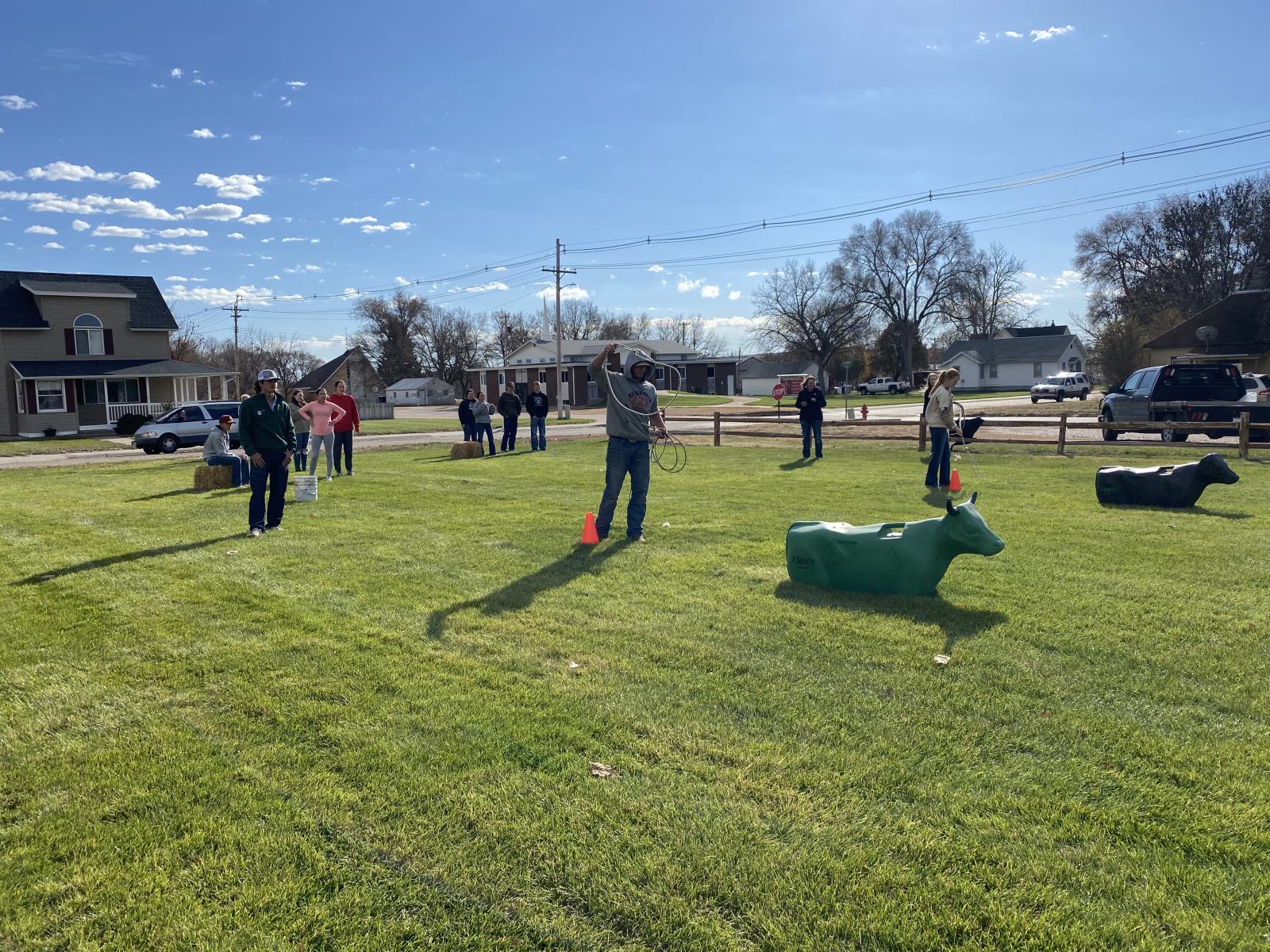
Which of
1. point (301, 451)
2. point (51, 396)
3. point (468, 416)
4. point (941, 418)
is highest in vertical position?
point (51, 396)

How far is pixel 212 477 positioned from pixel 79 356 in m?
32.1

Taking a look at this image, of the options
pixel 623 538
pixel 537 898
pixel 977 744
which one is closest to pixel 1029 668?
pixel 977 744

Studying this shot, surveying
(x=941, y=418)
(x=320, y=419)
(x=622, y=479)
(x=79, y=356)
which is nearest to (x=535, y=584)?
(x=622, y=479)

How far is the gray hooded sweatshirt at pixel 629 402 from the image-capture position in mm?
8234

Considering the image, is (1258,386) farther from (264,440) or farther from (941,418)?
(264,440)

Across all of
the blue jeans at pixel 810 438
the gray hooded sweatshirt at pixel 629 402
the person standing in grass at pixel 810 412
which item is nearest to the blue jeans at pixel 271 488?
the gray hooded sweatshirt at pixel 629 402

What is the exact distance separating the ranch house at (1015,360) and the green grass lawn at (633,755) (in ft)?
277

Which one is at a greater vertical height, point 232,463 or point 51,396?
point 51,396

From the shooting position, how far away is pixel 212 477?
13664 mm

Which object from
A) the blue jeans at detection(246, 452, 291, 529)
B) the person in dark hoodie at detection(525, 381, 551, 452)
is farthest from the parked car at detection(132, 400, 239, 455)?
the blue jeans at detection(246, 452, 291, 529)

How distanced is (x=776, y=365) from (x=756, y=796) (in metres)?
93.0

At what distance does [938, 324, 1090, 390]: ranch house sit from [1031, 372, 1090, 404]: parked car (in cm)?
2918

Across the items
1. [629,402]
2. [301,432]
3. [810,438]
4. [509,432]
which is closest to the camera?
[629,402]

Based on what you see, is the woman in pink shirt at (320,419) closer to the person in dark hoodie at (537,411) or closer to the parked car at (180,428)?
the person in dark hoodie at (537,411)
